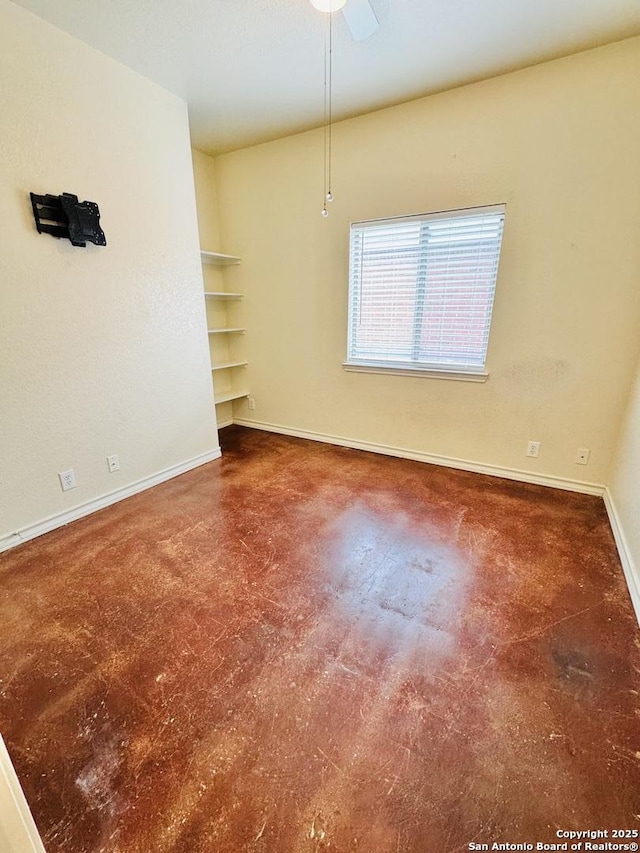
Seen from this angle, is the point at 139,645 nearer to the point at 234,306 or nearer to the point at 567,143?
the point at 234,306

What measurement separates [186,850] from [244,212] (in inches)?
163

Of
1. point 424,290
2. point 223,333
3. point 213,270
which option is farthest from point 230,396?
point 424,290

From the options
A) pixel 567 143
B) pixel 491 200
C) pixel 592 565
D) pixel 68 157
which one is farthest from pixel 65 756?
pixel 567 143

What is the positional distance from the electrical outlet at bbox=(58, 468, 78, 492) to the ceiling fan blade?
9.67 ft

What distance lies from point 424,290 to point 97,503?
2935 mm

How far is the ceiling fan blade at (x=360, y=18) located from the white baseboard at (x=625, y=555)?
298 centimetres

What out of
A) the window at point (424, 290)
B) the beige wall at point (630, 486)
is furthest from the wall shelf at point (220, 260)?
the beige wall at point (630, 486)

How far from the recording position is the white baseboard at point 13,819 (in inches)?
23.0

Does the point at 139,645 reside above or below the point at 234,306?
below

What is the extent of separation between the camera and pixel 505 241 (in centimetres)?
252

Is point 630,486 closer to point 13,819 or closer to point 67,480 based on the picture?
point 13,819

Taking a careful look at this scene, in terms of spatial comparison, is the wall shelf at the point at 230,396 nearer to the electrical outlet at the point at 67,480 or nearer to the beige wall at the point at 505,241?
the beige wall at the point at 505,241

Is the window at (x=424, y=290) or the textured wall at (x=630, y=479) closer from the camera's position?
the textured wall at (x=630, y=479)

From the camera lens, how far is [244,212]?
352cm
